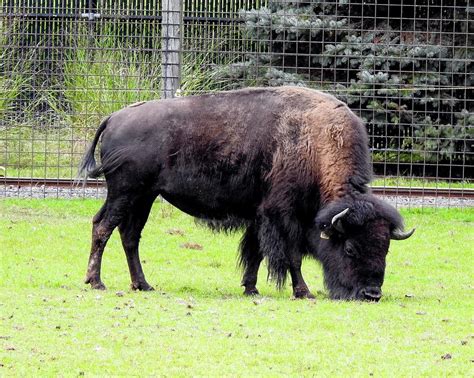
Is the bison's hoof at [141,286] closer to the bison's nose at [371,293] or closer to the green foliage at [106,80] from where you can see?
the bison's nose at [371,293]

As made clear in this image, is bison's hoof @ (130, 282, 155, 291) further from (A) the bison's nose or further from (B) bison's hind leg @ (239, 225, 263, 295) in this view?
(A) the bison's nose

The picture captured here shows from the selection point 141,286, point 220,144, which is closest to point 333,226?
point 220,144

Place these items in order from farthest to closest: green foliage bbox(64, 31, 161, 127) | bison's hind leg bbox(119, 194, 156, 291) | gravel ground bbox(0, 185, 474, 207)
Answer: green foliage bbox(64, 31, 161, 127) → gravel ground bbox(0, 185, 474, 207) → bison's hind leg bbox(119, 194, 156, 291)

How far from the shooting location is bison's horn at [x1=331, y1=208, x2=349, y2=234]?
37.6 ft

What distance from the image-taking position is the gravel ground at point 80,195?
19062mm

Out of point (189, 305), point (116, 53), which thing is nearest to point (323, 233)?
point (189, 305)

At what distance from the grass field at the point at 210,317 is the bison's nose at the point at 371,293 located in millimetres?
130

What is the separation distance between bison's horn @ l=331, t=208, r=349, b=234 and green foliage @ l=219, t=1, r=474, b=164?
→ 350 inches

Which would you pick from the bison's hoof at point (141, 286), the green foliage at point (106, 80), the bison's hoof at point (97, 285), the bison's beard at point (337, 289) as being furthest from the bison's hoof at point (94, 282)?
the green foliage at point (106, 80)

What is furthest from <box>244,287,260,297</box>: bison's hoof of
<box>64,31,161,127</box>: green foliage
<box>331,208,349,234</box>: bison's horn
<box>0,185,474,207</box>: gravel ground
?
<box>64,31,161,127</box>: green foliage

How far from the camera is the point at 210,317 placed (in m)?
10.1

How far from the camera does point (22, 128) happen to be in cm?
2083

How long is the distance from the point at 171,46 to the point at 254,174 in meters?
7.26

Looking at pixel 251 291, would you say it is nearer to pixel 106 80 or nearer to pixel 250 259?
pixel 250 259
